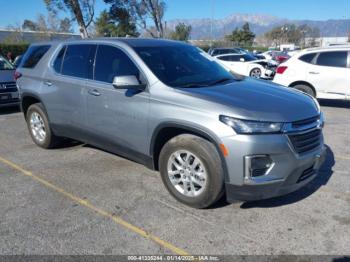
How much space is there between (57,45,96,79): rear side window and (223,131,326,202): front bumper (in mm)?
2445

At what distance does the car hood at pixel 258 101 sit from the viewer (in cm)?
336

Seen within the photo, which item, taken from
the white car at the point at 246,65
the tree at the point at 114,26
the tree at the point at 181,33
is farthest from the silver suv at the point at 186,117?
the tree at the point at 181,33

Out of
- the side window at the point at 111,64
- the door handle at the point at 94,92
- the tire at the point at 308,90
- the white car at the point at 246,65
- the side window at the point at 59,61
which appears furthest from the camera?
the white car at the point at 246,65

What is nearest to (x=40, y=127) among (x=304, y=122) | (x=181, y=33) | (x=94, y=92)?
(x=94, y=92)

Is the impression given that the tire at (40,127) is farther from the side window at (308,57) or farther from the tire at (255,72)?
the tire at (255,72)

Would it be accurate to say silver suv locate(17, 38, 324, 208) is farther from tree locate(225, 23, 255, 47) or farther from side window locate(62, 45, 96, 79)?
tree locate(225, 23, 255, 47)

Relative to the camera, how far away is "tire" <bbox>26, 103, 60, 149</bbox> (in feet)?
18.9

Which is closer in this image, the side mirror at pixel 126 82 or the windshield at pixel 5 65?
the side mirror at pixel 126 82

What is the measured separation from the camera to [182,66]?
4434 millimetres

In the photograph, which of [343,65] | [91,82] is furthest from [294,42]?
Answer: [91,82]

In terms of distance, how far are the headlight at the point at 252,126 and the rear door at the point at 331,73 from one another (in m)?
6.83

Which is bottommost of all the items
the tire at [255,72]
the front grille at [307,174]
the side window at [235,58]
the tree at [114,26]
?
the tire at [255,72]

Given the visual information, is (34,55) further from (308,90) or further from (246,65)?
(246,65)

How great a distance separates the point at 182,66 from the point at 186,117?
1.07m
